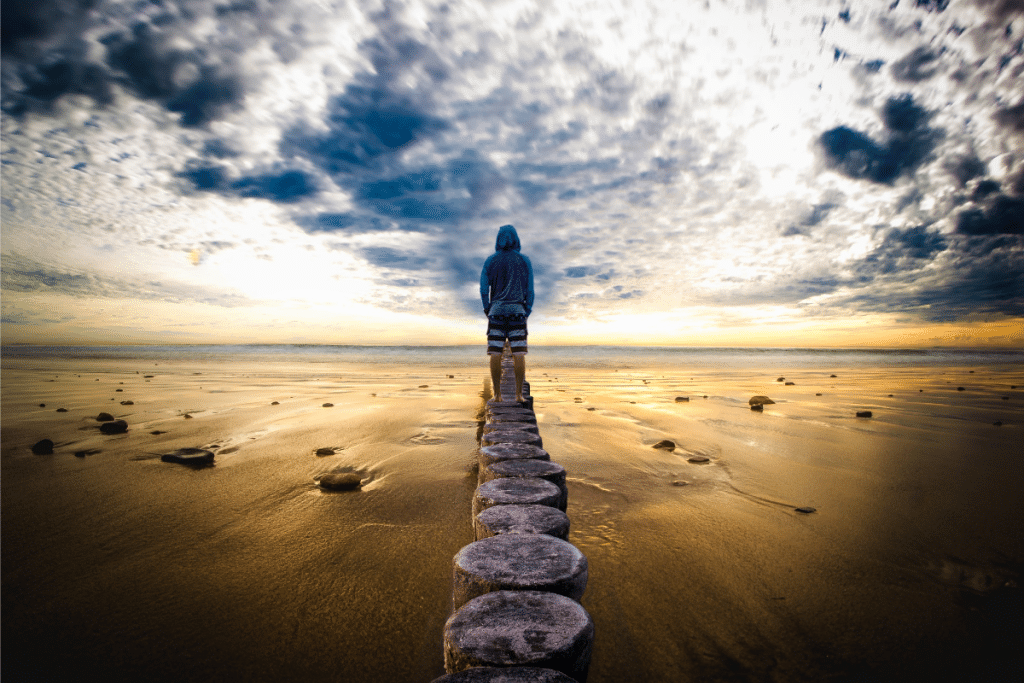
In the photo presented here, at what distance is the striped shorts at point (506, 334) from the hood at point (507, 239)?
35.5 inches

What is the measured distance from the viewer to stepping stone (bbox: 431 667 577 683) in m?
0.94

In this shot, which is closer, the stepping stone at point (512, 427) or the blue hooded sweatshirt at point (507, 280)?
the stepping stone at point (512, 427)

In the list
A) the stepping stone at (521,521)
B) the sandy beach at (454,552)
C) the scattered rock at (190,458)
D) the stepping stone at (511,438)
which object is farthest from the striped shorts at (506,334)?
the stepping stone at (521,521)

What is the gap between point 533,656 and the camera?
1.02 meters

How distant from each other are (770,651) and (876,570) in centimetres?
99

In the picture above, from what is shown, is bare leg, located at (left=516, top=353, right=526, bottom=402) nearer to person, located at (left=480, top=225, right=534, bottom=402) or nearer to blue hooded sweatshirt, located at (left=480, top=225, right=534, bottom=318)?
person, located at (left=480, top=225, right=534, bottom=402)

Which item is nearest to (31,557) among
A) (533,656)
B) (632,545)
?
(533,656)

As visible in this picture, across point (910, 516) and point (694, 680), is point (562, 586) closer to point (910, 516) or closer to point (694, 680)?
point (694, 680)

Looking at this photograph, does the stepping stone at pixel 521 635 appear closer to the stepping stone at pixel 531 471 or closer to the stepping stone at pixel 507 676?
the stepping stone at pixel 507 676

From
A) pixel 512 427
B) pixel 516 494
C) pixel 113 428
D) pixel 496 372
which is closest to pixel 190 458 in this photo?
pixel 113 428

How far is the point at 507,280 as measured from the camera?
4.93 meters

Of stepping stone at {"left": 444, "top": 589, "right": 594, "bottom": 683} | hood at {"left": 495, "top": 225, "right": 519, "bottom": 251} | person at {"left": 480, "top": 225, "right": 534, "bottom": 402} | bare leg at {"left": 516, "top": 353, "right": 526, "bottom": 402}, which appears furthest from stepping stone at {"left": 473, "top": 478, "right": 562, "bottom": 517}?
hood at {"left": 495, "top": 225, "right": 519, "bottom": 251}

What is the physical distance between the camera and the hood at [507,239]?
5062 millimetres

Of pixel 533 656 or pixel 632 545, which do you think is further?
pixel 632 545
